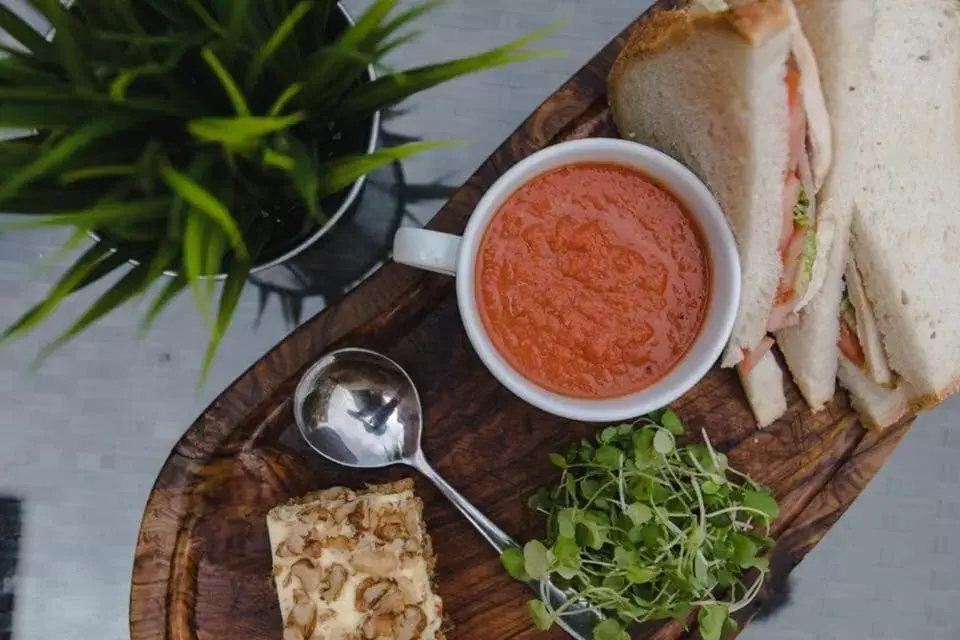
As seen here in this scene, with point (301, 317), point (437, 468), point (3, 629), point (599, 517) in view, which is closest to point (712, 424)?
point (599, 517)

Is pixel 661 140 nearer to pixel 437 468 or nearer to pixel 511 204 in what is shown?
pixel 511 204

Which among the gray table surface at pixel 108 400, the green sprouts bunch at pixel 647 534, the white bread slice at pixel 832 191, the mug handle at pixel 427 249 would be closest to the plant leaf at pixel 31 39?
the mug handle at pixel 427 249

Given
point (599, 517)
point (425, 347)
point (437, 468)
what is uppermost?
point (425, 347)

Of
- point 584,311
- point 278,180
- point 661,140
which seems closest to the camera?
point 278,180

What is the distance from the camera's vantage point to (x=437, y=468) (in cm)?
119

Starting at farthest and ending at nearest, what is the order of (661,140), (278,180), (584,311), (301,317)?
1. (301,317)
2. (661,140)
3. (584,311)
4. (278,180)

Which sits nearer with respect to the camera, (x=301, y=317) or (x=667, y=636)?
(x=667, y=636)

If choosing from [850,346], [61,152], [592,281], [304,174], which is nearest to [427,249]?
[592,281]

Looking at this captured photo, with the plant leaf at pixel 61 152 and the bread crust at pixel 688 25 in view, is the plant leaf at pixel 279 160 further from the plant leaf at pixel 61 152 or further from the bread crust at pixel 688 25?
the bread crust at pixel 688 25

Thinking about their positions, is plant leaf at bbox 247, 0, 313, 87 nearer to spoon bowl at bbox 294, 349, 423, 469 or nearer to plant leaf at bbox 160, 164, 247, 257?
plant leaf at bbox 160, 164, 247, 257

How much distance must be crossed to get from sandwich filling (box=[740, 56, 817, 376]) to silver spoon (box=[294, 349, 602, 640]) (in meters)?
0.41

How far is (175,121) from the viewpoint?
82cm

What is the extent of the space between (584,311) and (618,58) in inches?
13.0

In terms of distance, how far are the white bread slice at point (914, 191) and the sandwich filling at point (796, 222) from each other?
0.08 m
